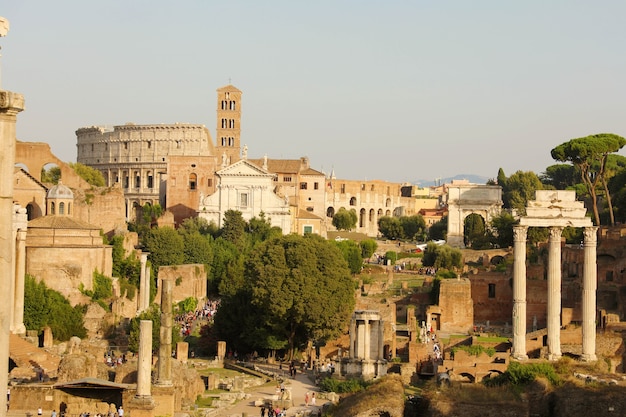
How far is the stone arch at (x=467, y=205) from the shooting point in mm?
82750

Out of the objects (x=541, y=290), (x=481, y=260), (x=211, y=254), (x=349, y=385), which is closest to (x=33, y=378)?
(x=349, y=385)

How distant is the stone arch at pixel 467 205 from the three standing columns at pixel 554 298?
4410 centimetres

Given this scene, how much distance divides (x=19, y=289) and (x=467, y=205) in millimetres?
47732

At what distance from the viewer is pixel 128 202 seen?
319 feet

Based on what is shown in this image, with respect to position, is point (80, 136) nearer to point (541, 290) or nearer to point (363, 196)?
point (363, 196)

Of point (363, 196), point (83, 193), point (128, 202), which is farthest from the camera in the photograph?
point (363, 196)

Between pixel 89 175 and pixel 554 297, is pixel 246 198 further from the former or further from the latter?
pixel 554 297

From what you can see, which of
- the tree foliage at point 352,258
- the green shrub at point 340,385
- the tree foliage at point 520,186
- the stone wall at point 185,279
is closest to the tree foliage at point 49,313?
the green shrub at point 340,385

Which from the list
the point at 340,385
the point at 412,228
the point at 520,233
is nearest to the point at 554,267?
the point at 520,233

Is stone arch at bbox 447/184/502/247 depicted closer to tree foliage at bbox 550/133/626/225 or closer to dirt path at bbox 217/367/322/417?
tree foliage at bbox 550/133/626/225

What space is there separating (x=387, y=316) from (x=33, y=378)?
19503mm

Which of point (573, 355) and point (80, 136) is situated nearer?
point (573, 355)

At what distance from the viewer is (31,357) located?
119ft

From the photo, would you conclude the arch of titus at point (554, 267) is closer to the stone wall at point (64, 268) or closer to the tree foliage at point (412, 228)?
the stone wall at point (64, 268)
